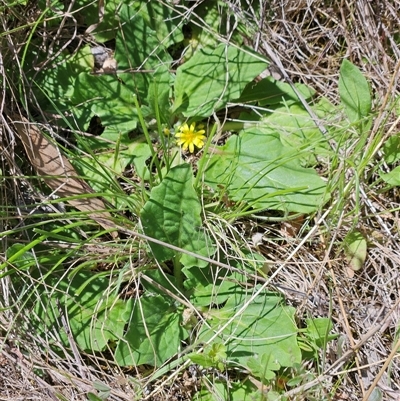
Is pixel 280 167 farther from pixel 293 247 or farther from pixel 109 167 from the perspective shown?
pixel 109 167

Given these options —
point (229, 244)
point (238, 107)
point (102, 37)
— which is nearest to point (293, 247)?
point (229, 244)

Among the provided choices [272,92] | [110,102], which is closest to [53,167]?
[110,102]

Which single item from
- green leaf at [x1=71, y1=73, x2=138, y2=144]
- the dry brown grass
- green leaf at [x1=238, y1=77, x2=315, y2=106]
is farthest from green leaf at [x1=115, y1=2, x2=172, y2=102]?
green leaf at [x1=238, y1=77, x2=315, y2=106]

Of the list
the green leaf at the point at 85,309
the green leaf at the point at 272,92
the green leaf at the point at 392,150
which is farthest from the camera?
the green leaf at the point at 272,92

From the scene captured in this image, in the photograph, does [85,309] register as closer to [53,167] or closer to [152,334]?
[152,334]

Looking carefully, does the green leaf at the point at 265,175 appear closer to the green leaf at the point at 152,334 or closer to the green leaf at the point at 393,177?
the green leaf at the point at 393,177

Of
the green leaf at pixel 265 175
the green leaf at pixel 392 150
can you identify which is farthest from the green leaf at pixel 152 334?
the green leaf at pixel 392 150

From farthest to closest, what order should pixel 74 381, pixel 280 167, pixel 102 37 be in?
pixel 102 37 → pixel 280 167 → pixel 74 381
